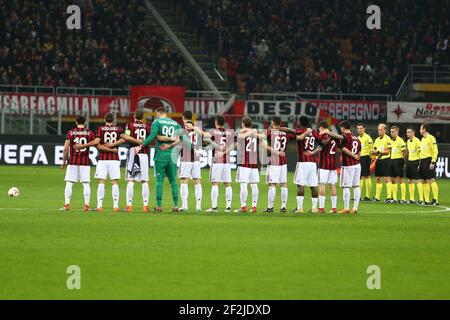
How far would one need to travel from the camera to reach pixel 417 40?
174 ft

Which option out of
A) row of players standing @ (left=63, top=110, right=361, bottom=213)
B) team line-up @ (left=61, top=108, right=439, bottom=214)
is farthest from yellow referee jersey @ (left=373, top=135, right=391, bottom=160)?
row of players standing @ (left=63, top=110, right=361, bottom=213)

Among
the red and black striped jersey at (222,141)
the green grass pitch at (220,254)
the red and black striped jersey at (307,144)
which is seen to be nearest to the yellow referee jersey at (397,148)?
the green grass pitch at (220,254)

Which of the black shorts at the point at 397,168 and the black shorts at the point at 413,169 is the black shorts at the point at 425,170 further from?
the black shorts at the point at 397,168

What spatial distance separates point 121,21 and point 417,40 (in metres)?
15.3

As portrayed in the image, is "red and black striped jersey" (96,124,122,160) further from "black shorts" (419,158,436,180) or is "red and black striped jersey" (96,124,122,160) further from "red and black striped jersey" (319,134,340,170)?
"black shorts" (419,158,436,180)

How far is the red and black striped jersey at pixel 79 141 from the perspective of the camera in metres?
22.5

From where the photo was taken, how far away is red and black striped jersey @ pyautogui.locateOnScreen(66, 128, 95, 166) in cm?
2252

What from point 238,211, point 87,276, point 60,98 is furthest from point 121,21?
point 87,276

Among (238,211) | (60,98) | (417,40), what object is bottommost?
(238,211)

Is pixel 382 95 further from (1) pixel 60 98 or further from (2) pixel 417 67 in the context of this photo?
(1) pixel 60 98

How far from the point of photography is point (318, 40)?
52.6 metres

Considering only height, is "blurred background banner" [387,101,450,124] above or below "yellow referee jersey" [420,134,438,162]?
above

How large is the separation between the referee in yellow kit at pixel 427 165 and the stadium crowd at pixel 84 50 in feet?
69.5

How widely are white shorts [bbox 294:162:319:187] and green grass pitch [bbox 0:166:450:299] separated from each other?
954 mm
